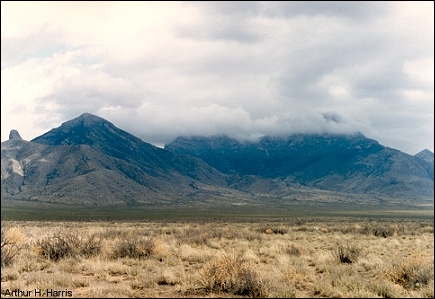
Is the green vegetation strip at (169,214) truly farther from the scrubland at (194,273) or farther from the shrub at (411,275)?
the shrub at (411,275)

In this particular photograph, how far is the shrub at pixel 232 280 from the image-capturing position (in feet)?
37.3

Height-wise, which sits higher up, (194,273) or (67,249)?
(67,249)

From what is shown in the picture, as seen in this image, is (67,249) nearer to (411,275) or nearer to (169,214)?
(411,275)

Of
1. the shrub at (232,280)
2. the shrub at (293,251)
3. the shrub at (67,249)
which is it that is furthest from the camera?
the shrub at (293,251)

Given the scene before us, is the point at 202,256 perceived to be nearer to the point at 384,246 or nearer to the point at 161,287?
the point at 161,287

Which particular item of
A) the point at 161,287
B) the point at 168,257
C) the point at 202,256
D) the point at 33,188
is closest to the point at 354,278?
the point at 161,287

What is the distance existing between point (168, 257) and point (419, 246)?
16.7 m

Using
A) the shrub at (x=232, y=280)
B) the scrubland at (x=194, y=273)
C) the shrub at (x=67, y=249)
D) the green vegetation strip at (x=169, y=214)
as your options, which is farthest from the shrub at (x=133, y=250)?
the green vegetation strip at (x=169, y=214)

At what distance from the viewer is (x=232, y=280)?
11.8 m

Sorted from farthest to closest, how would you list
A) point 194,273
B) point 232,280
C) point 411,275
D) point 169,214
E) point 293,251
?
point 169,214 < point 293,251 < point 194,273 < point 411,275 < point 232,280

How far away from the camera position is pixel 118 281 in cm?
1339

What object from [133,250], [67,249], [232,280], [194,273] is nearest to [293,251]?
[194,273]

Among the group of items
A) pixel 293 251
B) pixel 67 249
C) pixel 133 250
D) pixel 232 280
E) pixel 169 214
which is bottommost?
pixel 169 214

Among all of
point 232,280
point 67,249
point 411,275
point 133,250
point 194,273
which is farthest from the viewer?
point 133,250
